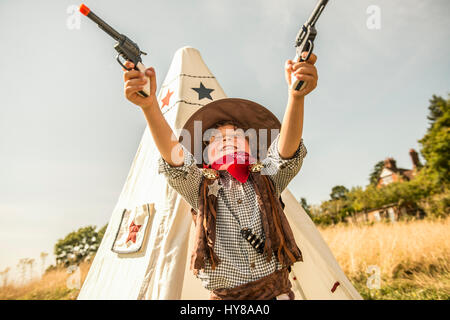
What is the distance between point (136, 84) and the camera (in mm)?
1239

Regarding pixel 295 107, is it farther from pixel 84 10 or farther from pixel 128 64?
pixel 84 10

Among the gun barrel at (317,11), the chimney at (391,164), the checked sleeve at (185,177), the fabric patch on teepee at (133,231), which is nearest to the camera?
the gun barrel at (317,11)

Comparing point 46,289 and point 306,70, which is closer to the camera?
point 306,70

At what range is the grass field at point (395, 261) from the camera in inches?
140

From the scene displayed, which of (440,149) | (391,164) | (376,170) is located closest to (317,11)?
(440,149)

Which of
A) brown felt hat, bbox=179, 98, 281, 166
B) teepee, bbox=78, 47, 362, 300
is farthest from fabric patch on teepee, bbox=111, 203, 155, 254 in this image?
brown felt hat, bbox=179, 98, 281, 166

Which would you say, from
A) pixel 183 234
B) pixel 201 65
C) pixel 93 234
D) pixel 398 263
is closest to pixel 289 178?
pixel 183 234

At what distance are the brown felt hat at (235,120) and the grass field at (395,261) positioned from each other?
3186 mm

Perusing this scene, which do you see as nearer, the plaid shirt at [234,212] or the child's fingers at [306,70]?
the child's fingers at [306,70]

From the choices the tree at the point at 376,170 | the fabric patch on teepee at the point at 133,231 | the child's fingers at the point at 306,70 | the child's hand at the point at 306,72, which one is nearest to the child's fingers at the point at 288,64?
the child's hand at the point at 306,72

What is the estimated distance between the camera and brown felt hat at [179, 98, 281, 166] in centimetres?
194

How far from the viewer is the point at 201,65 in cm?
353

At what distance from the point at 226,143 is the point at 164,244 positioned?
3.63ft

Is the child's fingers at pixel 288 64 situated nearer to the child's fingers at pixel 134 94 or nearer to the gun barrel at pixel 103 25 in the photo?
the child's fingers at pixel 134 94
